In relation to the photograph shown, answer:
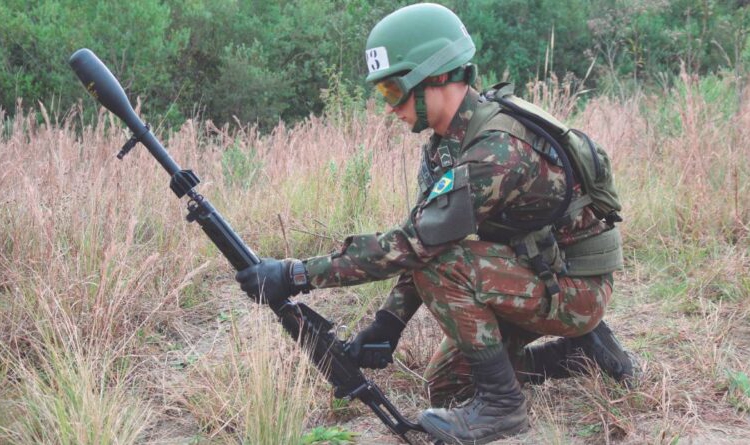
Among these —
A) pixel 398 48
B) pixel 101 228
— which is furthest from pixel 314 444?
pixel 101 228

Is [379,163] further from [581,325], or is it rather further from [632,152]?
[581,325]

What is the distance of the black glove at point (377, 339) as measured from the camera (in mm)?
2988

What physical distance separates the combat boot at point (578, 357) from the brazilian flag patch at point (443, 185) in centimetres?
97

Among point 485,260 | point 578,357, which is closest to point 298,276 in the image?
point 485,260

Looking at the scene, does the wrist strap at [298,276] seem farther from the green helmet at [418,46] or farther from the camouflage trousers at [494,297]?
the green helmet at [418,46]

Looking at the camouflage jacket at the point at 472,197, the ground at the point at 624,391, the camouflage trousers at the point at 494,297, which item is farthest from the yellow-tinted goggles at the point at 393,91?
the ground at the point at 624,391

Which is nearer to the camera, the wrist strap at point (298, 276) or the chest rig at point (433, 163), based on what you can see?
the wrist strap at point (298, 276)

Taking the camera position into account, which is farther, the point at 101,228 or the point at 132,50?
the point at 132,50

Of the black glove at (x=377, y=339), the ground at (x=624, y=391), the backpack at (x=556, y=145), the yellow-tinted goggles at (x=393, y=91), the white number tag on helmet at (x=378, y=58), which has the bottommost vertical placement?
the ground at (x=624, y=391)

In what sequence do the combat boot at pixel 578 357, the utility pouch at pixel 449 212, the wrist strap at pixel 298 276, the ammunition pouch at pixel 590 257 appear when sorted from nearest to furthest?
the utility pouch at pixel 449 212 < the wrist strap at pixel 298 276 < the ammunition pouch at pixel 590 257 < the combat boot at pixel 578 357

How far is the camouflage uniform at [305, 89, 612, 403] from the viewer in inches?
105

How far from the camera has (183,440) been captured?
3000 mm

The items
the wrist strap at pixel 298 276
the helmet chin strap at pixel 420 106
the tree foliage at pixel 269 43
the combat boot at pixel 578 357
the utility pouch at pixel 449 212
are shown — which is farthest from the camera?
the tree foliage at pixel 269 43

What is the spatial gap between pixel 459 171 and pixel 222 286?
2.20m
